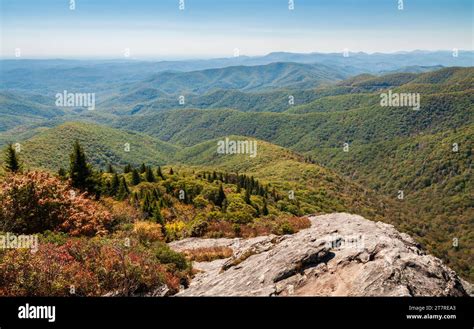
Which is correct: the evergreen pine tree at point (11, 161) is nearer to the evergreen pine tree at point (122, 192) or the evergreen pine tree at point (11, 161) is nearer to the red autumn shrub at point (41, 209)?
the evergreen pine tree at point (122, 192)

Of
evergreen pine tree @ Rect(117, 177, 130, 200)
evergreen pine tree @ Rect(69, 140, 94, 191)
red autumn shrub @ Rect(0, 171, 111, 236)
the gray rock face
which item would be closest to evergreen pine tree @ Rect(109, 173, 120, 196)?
evergreen pine tree @ Rect(117, 177, 130, 200)

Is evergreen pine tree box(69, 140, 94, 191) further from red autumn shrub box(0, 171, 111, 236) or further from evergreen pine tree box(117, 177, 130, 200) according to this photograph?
red autumn shrub box(0, 171, 111, 236)

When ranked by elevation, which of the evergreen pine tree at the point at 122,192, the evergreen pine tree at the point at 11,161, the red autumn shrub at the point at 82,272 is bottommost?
the evergreen pine tree at the point at 122,192

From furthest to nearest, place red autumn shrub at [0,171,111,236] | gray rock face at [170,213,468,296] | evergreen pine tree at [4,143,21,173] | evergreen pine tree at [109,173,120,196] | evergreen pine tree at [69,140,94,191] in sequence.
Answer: evergreen pine tree at [109,173,120,196], evergreen pine tree at [4,143,21,173], evergreen pine tree at [69,140,94,191], red autumn shrub at [0,171,111,236], gray rock face at [170,213,468,296]

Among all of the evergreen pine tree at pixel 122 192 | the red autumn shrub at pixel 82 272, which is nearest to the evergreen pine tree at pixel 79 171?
the evergreen pine tree at pixel 122 192

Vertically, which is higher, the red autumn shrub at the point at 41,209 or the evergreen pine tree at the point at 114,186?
the red autumn shrub at the point at 41,209

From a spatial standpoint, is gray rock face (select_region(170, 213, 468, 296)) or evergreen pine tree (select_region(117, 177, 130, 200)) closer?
gray rock face (select_region(170, 213, 468, 296))

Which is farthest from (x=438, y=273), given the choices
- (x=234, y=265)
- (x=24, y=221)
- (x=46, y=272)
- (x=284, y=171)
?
(x=284, y=171)

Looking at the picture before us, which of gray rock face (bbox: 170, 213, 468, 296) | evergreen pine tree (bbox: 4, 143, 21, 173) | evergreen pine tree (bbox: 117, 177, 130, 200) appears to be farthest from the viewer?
evergreen pine tree (bbox: 117, 177, 130, 200)
